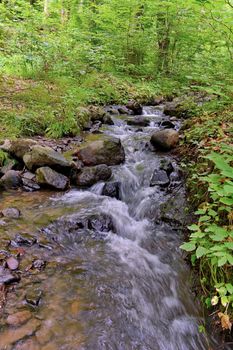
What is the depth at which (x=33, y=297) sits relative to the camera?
8.43 feet

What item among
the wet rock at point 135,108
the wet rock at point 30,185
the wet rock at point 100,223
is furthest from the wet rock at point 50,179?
the wet rock at point 135,108

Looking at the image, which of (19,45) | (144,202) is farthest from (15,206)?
(19,45)

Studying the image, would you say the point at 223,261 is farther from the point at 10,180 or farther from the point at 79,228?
the point at 10,180

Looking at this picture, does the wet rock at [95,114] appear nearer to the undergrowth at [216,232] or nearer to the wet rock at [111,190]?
the wet rock at [111,190]

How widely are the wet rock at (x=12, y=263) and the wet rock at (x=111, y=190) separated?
1966mm

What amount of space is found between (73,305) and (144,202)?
2152 mm

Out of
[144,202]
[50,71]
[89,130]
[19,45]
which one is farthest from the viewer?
[50,71]

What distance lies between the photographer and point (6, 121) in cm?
580

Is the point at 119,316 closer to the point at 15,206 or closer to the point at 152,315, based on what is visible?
the point at 152,315

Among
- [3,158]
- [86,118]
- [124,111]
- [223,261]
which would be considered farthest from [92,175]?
[124,111]

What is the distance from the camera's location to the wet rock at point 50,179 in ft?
15.1

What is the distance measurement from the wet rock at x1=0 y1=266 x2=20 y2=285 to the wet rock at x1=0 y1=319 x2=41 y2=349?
0.47 m

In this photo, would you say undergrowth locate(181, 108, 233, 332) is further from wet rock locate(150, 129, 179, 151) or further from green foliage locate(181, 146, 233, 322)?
wet rock locate(150, 129, 179, 151)

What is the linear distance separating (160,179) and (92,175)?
1.08m
